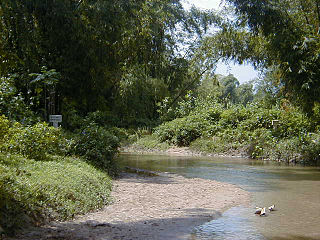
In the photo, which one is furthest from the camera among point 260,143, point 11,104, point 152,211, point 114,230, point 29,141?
point 260,143

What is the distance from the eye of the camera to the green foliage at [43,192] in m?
6.18

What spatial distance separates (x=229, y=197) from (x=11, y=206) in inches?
216

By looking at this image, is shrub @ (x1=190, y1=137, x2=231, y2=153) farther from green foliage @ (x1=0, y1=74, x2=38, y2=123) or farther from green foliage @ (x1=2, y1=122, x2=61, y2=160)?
green foliage @ (x1=2, y1=122, x2=61, y2=160)

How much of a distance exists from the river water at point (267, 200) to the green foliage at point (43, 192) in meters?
2.29

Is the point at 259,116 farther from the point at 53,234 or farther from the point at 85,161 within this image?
the point at 53,234

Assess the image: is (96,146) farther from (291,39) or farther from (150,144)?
(150,144)

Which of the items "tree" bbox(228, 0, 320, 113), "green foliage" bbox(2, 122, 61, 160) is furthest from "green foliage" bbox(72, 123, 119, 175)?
"tree" bbox(228, 0, 320, 113)

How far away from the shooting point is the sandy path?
6305 mm

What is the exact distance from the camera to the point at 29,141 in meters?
10.5

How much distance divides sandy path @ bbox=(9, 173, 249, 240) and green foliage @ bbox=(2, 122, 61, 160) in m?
2.14

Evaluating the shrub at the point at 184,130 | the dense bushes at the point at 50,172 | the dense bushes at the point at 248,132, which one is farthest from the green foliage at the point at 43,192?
the shrub at the point at 184,130

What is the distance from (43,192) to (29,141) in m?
3.77

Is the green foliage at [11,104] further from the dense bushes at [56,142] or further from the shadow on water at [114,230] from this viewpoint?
the shadow on water at [114,230]

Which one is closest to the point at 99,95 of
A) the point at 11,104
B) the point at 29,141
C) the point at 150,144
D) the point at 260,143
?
the point at 11,104
